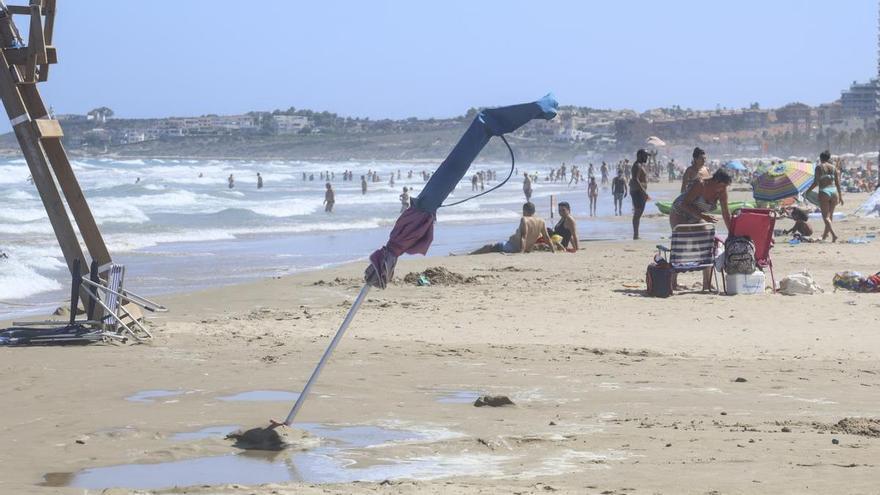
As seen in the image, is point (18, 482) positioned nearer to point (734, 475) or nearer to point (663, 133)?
point (734, 475)

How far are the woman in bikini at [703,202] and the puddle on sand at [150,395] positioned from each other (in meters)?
6.51

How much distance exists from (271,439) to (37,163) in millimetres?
4897

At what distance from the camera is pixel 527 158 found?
15862cm

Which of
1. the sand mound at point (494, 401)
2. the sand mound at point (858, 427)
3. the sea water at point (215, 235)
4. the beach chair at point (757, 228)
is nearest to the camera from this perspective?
the sand mound at point (858, 427)

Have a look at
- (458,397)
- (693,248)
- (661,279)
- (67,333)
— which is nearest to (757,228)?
(693,248)

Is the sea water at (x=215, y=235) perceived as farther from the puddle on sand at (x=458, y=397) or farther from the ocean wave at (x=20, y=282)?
the puddle on sand at (x=458, y=397)

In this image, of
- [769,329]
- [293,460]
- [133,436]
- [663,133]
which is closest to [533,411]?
[293,460]

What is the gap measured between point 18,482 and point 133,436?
1.06 metres

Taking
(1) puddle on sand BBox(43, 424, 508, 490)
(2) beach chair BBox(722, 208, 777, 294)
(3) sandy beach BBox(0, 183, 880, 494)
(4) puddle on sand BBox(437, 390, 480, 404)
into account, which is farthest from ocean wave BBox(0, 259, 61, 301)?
(1) puddle on sand BBox(43, 424, 508, 490)

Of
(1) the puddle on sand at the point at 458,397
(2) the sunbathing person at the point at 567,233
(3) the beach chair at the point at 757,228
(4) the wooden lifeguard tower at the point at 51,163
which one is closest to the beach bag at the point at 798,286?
(3) the beach chair at the point at 757,228

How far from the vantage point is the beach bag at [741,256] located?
40.3 ft

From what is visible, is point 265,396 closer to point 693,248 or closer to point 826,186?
point 693,248

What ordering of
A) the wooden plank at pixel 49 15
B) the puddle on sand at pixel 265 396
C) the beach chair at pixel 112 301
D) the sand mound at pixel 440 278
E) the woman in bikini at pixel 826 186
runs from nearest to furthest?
the puddle on sand at pixel 265 396 → the beach chair at pixel 112 301 → the wooden plank at pixel 49 15 → the sand mound at pixel 440 278 → the woman in bikini at pixel 826 186

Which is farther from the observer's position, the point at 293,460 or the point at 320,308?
the point at 320,308
